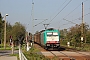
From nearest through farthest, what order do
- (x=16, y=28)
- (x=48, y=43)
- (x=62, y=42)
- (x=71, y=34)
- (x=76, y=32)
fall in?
(x=48, y=43), (x=76, y=32), (x=71, y=34), (x=16, y=28), (x=62, y=42)

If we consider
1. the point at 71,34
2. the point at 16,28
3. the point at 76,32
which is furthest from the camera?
the point at 16,28

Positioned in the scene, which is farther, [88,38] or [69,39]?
[69,39]

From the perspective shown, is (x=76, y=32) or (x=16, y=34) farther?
(x=16, y=34)

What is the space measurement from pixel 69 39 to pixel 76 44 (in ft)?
21.4

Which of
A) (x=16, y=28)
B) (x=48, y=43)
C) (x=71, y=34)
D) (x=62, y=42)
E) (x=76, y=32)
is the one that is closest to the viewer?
(x=48, y=43)

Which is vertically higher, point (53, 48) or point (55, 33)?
point (55, 33)

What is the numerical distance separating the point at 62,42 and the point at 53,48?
122ft

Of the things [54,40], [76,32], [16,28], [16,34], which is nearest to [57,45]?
[54,40]

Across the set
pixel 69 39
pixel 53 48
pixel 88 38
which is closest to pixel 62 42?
pixel 69 39

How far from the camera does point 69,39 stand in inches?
2443

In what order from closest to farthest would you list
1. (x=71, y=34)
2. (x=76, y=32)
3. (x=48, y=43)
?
(x=48, y=43), (x=76, y=32), (x=71, y=34)

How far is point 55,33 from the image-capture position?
3800 cm

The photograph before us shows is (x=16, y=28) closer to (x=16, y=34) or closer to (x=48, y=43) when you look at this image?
(x=16, y=34)

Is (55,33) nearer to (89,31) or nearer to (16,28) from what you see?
(89,31)
